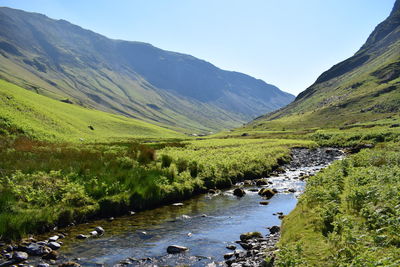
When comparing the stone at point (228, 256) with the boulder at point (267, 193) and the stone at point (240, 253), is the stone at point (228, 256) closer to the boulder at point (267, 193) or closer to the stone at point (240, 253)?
the stone at point (240, 253)

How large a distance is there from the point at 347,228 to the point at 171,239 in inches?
361

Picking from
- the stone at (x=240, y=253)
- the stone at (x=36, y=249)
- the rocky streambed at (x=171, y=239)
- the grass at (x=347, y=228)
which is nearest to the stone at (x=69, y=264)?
the rocky streambed at (x=171, y=239)

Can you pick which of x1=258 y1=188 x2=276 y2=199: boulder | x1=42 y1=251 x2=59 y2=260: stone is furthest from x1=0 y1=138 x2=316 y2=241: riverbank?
x1=258 y1=188 x2=276 y2=199: boulder

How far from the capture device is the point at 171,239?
1612 centimetres

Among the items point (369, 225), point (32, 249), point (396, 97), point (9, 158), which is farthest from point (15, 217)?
point (396, 97)

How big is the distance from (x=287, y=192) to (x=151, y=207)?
13.0 m

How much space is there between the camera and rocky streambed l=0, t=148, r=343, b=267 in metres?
13.1

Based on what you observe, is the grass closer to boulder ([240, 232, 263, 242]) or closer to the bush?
boulder ([240, 232, 263, 242])

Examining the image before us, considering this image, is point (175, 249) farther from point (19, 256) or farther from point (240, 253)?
point (19, 256)

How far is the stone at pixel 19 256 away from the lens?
12.7 m

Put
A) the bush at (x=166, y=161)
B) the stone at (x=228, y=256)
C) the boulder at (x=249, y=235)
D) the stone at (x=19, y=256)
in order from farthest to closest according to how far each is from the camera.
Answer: the bush at (x=166, y=161), the boulder at (x=249, y=235), the stone at (x=228, y=256), the stone at (x=19, y=256)

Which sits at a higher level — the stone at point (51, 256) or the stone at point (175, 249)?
the stone at point (175, 249)

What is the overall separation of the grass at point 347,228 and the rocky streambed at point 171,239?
1694mm

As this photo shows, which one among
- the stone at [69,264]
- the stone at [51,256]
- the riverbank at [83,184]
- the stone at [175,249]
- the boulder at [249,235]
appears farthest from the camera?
the riverbank at [83,184]
